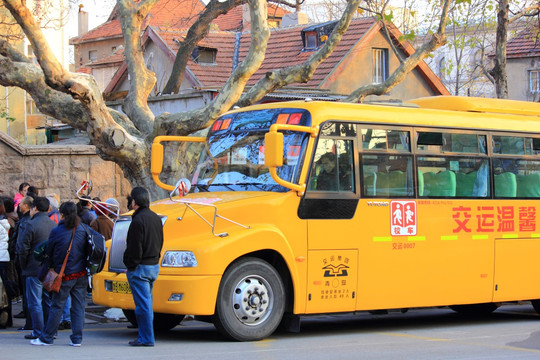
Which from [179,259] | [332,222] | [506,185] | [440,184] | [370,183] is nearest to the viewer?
[179,259]

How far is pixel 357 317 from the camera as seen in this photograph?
1454 centimetres

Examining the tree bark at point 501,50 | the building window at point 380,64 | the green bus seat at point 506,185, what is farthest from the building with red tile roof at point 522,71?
the green bus seat at point 506,185

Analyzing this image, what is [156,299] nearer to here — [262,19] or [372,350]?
[372,350]

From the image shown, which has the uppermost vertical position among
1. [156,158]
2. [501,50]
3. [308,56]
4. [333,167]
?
[308,56]

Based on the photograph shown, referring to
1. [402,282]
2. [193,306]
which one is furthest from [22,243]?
[402,282]

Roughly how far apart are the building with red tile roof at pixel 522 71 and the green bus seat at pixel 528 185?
121ft

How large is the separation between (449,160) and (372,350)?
3.69 m

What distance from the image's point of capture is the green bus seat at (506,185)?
13.1 meters

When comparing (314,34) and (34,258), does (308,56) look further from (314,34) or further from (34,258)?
(34,258)

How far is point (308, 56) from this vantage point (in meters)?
36.0

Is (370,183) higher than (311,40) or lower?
lower

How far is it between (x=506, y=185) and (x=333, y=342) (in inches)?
163

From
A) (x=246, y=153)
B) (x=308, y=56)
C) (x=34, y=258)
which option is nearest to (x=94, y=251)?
(x=34, y=258)

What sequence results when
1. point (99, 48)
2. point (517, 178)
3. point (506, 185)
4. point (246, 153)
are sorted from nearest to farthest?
point (246, 153), point (506, 185), point (517, 178), point (99, 48)
